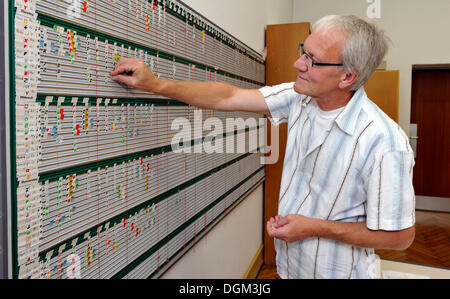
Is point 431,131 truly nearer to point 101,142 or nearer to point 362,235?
point 362,235

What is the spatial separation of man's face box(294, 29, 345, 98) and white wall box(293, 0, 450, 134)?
155 inches

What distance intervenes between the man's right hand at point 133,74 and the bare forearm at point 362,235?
0.71 m

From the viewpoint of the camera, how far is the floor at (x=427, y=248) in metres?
3.47

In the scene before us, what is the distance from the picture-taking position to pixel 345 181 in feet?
3.76

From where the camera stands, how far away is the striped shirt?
1057mm

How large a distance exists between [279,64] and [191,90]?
212cm

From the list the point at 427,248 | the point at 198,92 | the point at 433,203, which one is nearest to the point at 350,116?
the point at 198,92

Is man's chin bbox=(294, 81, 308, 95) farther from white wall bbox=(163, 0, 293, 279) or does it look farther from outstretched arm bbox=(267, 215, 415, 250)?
white wall bbox=(163, 0, 293, 279)

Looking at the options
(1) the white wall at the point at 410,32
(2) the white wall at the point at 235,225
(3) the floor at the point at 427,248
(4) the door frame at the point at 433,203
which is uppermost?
(1) the white wall at the point at 410,32

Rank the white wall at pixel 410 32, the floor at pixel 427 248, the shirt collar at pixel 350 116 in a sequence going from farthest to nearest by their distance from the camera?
the white wall at pixel 410 32 → the floor at pixel 427 248 → the shirt collar at pixel 350 116

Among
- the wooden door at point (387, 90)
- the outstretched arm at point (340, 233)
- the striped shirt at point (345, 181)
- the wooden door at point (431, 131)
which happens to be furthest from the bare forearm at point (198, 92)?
the wooden door at point (431, 131)

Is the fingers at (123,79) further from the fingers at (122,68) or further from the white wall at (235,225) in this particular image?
the white wall at (235,225)

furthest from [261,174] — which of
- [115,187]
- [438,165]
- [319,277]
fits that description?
[438,165]

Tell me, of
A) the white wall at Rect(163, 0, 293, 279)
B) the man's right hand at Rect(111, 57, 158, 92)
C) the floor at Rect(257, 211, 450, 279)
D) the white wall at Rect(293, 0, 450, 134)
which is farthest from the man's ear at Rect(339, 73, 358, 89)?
the white wall at Rect(293, 0, 450, 134)
